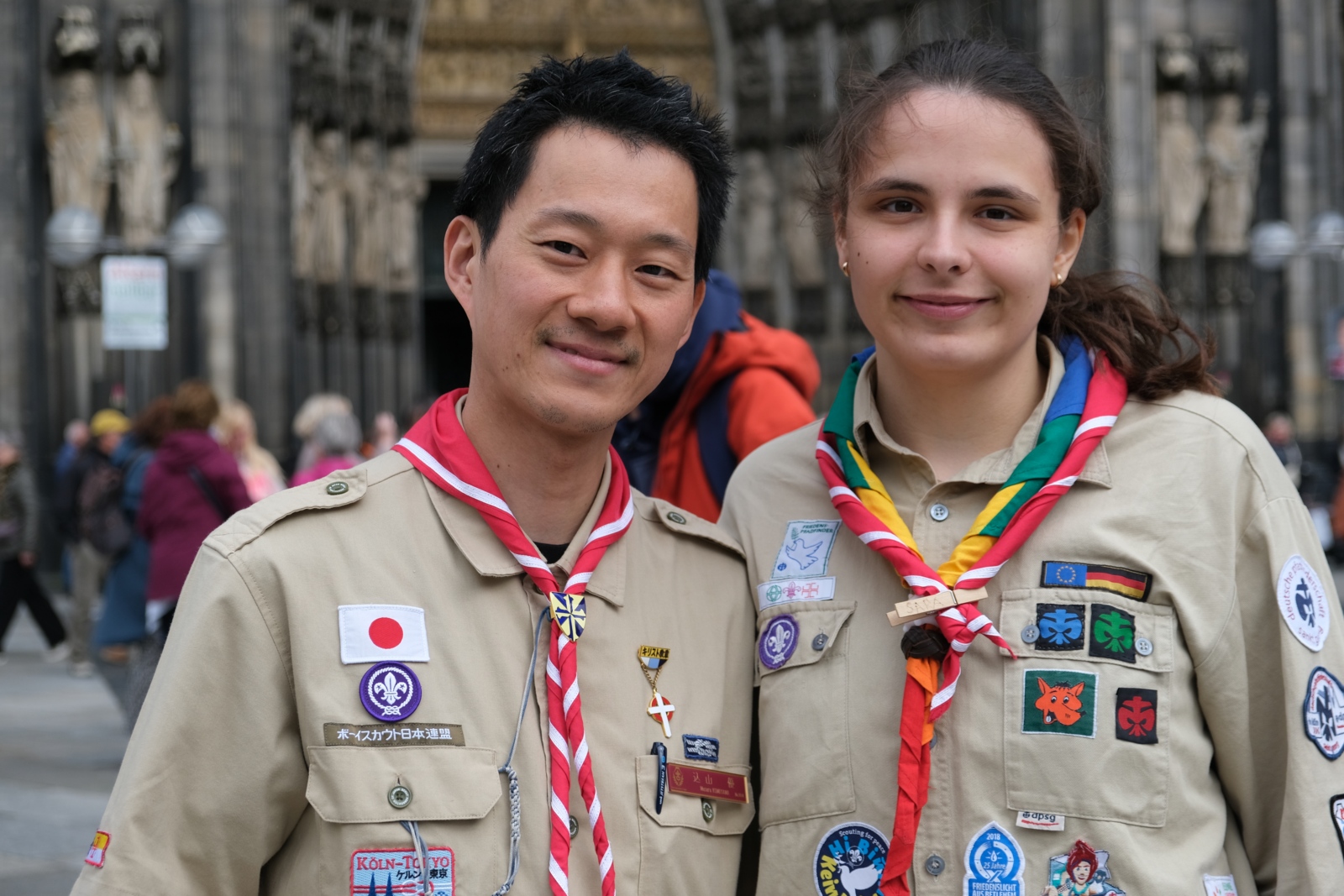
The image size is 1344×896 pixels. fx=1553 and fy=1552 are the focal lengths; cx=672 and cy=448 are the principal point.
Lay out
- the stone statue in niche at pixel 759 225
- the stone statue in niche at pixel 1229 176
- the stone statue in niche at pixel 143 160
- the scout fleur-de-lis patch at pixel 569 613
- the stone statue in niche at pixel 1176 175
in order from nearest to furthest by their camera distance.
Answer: the scout fleur-de-lis patch at pixel 569 613 < the stone statue in niche at pixel 143 160 < the stone statue in niche at pixel 1176 175 < the stone statue in niche at pixel 1229 176 < the stone statue in niche at pixel 759 225

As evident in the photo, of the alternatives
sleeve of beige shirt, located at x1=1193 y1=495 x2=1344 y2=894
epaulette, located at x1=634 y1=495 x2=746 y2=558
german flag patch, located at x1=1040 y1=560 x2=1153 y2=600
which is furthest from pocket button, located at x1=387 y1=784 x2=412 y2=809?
sleeve of beige shirt, located at x1=1193 y1=495 x2=1344 y2=894

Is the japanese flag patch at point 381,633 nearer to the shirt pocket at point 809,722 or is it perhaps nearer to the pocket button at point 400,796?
the pocket button at point 400,796

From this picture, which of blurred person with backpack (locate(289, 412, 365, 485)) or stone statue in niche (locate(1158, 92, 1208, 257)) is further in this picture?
stone statue in niche (locate(1158, 92, 1208, 257))

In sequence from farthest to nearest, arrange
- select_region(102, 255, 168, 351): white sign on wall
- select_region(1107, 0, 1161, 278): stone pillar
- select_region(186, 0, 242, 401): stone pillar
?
select_region(1107, 0, 1161, 278): stone pillar → select_region(186, 0, 242, 401): stone pillar → select_region(102, 255, 168, 351): white sign on wall

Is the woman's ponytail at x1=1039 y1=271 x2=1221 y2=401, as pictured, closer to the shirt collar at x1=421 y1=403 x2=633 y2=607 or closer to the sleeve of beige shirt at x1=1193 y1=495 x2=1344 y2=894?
the sleeve of beige shirt at x1=1193 y1=495 x2=1344 y2=894

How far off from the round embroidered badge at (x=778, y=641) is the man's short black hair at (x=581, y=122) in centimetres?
59

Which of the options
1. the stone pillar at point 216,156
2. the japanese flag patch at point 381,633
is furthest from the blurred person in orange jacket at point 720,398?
the stone pillar at point 216,156

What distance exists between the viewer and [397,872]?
1865 millimetres

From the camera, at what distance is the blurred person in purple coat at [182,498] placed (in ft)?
23.2

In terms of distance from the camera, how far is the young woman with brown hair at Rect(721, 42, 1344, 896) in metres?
2.11

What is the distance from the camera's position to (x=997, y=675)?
219 cm

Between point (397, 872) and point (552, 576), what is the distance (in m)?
0.41

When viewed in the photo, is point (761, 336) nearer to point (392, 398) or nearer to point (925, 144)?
point (925, 144)

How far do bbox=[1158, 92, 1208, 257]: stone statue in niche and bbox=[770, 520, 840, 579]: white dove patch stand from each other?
1395 centimetres
